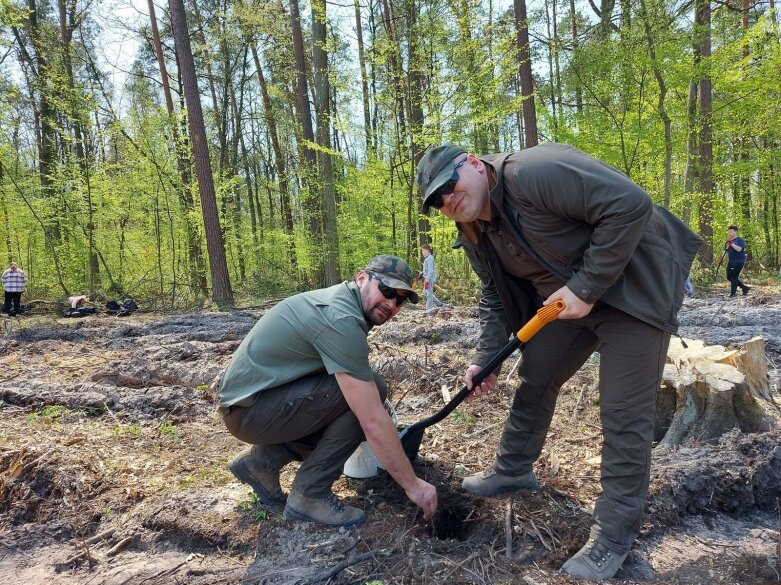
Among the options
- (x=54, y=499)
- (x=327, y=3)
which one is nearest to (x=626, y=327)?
(x=54, y=499)

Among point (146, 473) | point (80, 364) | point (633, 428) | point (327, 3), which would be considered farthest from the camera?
point (327, 3)

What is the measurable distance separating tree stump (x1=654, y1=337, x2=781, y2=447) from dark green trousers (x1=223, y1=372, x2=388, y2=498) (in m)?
2.05

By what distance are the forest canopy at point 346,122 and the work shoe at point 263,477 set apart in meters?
10.2

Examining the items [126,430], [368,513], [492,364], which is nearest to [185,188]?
[126,430]

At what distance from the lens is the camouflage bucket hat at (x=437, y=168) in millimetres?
2059

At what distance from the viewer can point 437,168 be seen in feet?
6.85

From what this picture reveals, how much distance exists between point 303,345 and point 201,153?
11.9 metres

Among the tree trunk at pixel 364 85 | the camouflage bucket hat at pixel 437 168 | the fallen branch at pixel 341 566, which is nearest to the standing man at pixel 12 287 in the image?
the tree trunk at pixel 364 85

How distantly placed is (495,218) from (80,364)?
6.39 metres

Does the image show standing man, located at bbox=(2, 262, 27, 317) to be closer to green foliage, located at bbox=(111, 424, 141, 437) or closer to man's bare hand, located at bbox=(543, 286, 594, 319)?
green foliage, located at bbox=(111, 424, 141, 437)

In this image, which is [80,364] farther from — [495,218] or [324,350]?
[495,218]

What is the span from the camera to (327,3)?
14.3 metres

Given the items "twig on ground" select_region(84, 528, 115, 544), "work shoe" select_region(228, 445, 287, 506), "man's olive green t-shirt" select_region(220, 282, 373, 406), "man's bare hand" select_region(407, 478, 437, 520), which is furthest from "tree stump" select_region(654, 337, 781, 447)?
"twig on ground" select_region(84, 528, 115, 544)

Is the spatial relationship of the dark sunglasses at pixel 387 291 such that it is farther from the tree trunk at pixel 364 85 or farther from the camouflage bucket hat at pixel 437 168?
the tree trunk at pixel 364 85
